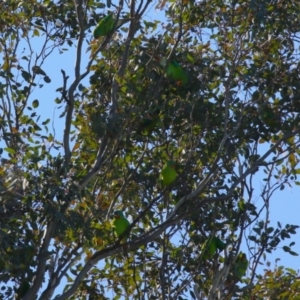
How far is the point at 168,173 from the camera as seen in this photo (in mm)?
8688

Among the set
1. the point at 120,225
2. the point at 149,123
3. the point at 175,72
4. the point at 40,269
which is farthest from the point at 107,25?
the point at 40,269

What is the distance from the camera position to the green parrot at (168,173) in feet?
28.5

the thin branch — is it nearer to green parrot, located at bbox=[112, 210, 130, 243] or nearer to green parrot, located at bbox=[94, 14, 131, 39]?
green parrot, located at bbox=[112, 210, 130, 243]

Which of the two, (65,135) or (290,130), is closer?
(65,135)

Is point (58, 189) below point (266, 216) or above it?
below

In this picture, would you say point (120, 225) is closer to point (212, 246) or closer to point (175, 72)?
point (212, 246)

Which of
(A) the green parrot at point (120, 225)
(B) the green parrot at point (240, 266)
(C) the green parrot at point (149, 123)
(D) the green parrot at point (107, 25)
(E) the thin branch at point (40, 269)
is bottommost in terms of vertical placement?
(E) the thin branch at point (40, 269)

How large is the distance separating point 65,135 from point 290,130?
1954 mm

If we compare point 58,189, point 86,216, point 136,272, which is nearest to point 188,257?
point 136,272

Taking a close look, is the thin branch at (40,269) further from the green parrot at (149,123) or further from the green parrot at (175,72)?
the green parrot at (175,72)

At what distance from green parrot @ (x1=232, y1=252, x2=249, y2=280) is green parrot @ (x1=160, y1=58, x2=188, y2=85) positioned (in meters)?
1.51

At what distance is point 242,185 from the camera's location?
8.85 meters

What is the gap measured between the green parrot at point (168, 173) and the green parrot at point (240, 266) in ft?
2.72

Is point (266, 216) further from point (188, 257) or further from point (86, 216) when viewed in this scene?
point (86, 216)
